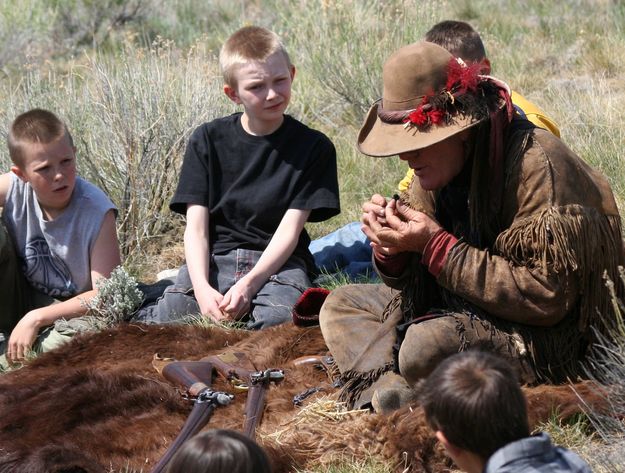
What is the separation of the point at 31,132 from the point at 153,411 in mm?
1989

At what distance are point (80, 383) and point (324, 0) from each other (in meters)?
5.92

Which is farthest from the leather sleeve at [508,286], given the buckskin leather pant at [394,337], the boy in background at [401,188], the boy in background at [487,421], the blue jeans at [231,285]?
the blue jeans at [231,285]

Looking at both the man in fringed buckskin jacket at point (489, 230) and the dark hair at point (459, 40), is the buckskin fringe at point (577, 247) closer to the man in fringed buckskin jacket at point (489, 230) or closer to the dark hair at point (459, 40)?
the man in fringed buckskin jacket at point (489, 230)

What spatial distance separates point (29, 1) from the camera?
45.8ft

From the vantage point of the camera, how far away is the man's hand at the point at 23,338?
5.27m

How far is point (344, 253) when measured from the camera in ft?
19.9

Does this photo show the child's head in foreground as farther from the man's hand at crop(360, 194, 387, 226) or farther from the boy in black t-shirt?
the man's hand at crop(360, 194, 387, 226)

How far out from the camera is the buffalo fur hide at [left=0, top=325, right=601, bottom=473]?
3496 millimetres

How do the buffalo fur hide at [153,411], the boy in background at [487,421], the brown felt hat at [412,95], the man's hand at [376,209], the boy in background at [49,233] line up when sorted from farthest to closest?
the boy in background at [49,233] < the man's hand at [376,209] < the brown felt hat at [412,95] < the buffalo fur hide at [153,411] < the boy in background at [487,421]

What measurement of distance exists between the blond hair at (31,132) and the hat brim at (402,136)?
210 cm

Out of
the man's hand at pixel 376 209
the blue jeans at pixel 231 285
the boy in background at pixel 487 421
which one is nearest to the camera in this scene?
the boy in background at pixel 487 421

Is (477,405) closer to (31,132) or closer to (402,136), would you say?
(402,136)

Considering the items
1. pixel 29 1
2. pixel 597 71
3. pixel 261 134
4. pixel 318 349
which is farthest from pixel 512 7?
pixel 318 349

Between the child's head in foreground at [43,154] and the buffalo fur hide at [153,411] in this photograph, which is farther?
the child's head in foreground at [43,154]
